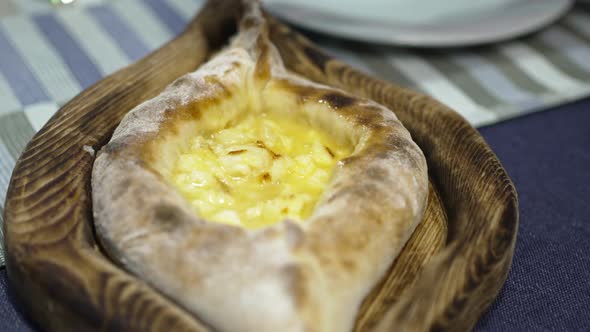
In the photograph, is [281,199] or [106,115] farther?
[106,115]

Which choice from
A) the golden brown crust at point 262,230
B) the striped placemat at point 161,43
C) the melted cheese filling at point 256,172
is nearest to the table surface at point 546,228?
the striped placemat at point 161,43

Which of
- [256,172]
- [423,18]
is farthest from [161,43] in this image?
[256,172]

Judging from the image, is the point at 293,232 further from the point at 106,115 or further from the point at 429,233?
the point at 106,115

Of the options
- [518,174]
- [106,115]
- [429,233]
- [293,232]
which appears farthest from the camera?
[518,174]

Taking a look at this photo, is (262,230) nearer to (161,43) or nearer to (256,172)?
(256,172)

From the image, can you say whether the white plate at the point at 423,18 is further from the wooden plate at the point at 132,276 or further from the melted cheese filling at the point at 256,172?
the melted cheese filling at the point at 256,172

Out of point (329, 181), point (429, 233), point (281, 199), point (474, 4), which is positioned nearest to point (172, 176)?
point (281, 199)

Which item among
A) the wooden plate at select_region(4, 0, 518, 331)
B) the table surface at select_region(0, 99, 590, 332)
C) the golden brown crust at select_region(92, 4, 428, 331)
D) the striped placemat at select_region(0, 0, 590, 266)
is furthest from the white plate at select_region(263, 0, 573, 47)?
the golden brown crust at select_region(92, 4, 428, 331)

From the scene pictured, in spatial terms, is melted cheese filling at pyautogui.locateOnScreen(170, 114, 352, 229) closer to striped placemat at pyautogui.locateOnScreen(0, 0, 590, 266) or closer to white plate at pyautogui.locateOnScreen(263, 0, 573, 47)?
striped placemat at pyautogui.locateOnScreen(0, 0, 590, 266)
